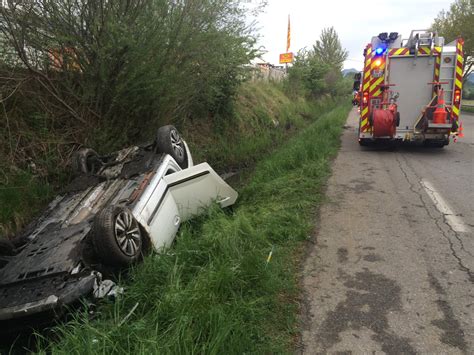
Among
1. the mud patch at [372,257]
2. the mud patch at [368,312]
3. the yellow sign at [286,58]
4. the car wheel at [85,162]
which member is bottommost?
the mud patch at [368,312]

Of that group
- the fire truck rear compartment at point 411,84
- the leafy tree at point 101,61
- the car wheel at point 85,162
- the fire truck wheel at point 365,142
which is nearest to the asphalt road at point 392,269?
the fire truck rear compartment at point 411,84

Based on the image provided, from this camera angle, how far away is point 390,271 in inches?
136

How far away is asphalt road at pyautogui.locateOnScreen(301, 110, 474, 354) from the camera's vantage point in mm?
2600

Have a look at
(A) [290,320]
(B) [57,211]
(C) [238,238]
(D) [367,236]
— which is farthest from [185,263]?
(D) [367,236]

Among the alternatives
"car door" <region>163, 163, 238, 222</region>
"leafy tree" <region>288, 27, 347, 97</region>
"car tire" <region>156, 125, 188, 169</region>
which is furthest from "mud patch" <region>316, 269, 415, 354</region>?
"leafy tree" <region>288, 27, 347, 97</region>

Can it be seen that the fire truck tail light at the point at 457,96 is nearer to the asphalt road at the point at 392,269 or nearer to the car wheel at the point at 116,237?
the asphalt road at the point at 392,269

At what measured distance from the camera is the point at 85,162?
5.29 metres

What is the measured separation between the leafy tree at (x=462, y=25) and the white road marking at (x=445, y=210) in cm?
2700

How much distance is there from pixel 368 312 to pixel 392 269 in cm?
79

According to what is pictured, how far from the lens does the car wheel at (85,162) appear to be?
Result: 5215 millimetres

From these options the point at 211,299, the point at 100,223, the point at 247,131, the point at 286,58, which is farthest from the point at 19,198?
the point at 286,58

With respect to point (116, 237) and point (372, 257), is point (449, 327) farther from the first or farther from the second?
point (116, 237)

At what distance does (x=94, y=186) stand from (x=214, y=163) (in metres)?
4.71

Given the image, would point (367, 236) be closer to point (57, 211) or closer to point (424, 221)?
point (424, 221)
